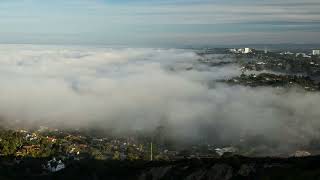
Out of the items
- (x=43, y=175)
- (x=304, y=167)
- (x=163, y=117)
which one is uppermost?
(x=304, y=167)

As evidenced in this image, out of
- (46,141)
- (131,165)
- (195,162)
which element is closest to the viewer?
(195,162)

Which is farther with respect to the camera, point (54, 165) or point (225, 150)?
point (225, 150)

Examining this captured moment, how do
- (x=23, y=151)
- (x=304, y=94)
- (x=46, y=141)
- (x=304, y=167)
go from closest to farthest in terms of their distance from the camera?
(x=304, y=167) → (x=23, y=151) → (x=46, y=141) → (x=304, y=94)

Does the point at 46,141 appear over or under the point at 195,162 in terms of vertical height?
under

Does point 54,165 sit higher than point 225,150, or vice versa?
point 54,165

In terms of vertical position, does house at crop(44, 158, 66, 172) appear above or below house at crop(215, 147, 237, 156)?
above

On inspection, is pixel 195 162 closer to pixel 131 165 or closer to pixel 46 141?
pixel 131 165

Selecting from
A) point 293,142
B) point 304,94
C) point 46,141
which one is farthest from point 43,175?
point 304,94

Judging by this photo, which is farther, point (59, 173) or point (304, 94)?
point (304, 94)

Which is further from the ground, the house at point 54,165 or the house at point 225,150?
the house at point 54,165

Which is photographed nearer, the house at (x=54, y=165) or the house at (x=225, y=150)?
the house at (x=54, y=165)

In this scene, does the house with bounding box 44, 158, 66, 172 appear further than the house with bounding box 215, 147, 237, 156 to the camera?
No
